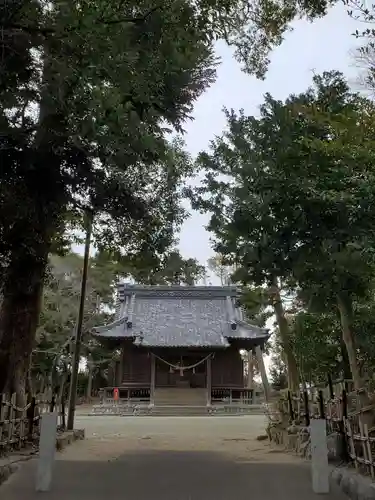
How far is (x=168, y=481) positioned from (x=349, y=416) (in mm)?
2637

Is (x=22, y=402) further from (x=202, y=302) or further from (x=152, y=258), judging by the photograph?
(x=202, y=302)

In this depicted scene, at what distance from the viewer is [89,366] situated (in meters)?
35.0

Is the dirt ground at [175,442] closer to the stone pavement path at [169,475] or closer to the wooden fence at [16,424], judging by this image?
the stone pavement path at [169,475]

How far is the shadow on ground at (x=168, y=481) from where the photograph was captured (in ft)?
18.4

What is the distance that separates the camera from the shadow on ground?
5.61 meters

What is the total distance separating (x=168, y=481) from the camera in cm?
631

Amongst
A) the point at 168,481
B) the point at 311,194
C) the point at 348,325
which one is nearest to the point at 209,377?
the point at 348,325

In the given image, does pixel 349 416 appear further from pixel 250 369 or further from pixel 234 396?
pixel 250 369

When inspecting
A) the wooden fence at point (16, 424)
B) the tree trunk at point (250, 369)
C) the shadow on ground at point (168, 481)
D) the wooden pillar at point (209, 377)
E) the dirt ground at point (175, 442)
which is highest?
the tree trunk at point (250, 369)

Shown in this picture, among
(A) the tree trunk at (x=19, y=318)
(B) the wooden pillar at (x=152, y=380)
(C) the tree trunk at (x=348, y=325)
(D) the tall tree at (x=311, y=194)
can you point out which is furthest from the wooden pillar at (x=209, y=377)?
(D) the tall tree at (x=311, y=194)

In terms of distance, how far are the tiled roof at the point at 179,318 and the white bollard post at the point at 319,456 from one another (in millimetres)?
19398

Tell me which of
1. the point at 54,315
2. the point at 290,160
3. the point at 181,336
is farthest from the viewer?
the point at 54,315

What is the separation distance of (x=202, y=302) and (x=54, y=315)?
8.94 metres

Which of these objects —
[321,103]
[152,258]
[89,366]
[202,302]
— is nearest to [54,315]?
[89,366]
